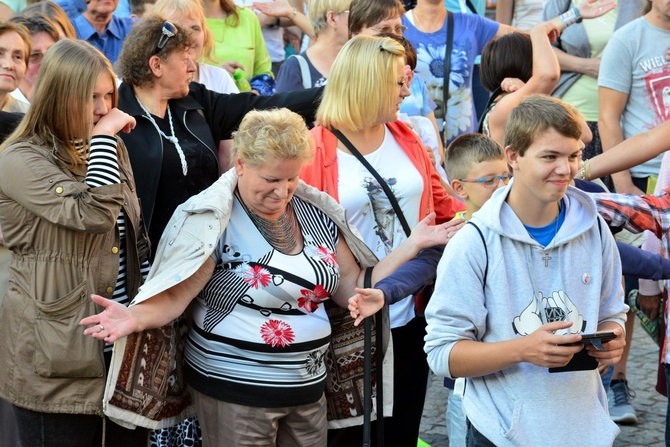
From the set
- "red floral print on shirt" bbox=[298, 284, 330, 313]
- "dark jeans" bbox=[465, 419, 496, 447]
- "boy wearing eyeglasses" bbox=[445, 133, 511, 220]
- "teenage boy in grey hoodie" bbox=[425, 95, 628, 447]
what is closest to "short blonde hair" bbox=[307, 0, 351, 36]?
"boy wearing eyeglasses" bbox=[445, 133, 511, 220]

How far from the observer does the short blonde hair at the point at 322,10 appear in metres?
5.67

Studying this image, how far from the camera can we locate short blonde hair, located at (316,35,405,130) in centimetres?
425

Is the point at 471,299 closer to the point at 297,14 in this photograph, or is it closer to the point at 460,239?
the point at 460,239

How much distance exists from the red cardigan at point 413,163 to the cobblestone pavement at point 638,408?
157 centimetres

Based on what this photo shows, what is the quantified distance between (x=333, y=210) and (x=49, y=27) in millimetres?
2190

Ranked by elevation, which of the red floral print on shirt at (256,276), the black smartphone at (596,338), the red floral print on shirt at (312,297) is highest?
the black smartphone at (596,338)

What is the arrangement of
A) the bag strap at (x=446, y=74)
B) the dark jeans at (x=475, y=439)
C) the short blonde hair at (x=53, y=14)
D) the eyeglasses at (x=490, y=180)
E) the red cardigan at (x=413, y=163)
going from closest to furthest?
the dark jeans at (x=475, y=439), the eyeglasses at (x=490, y=180), the red cardigan at (x=413, y=163), the short blonde hair at (x=53, y=14), the bag strap at (x=446, y=74)

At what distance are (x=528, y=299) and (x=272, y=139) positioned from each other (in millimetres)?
1135

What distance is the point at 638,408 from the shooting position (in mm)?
5898

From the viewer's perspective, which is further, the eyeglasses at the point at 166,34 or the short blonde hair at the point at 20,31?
the short blonde hair at the point at 20,31

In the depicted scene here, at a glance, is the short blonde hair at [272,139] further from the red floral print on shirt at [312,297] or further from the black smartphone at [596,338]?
the black smartphone at [596,338]

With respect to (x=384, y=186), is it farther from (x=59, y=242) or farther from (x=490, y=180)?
(x=59, y=242)

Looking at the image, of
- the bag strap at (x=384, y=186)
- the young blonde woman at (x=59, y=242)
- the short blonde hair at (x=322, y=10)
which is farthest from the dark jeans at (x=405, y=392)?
the short blonde hair at (x=322, y=10)

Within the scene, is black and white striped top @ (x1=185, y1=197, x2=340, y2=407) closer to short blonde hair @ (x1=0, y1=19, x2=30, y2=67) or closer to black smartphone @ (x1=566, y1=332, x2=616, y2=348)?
black smartphone @ (x1=566, y1=332, x2=616, y2=348)
